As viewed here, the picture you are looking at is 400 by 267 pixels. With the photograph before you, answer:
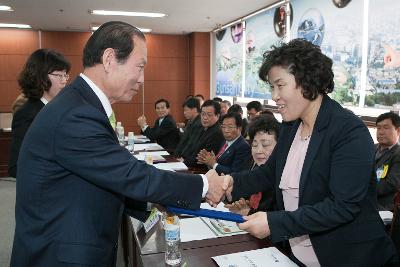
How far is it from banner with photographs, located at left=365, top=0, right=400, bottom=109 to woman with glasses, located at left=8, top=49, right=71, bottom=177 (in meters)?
3.17

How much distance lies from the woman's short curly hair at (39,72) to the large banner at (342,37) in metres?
2.96

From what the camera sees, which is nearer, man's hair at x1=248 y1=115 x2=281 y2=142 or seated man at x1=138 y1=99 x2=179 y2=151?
man's hair at x1=248 y1=115 x2=281 y2=142

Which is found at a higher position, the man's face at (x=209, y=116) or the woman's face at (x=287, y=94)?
the woman's face at (x=287, y=94)

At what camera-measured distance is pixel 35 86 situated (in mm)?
2150

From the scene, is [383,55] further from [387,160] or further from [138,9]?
[138,9]

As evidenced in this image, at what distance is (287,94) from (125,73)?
1.97 feet

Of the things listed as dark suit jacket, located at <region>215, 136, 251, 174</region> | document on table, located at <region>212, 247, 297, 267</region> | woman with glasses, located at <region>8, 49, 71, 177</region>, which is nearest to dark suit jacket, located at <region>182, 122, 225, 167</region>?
dark suit jacket, located at <region>215, 136, 251, 174</region>

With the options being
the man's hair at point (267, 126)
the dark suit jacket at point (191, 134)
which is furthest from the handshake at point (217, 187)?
the dark suit jacket at point (191, 134)

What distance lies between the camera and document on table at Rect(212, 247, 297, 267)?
131 centimetres

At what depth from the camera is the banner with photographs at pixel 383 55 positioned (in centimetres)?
351

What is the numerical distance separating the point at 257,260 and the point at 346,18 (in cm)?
379

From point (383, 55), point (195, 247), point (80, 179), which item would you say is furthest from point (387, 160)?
point (80, 179)

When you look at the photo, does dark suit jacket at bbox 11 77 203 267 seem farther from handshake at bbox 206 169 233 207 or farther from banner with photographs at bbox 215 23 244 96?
banner with photographs at bbox 215 23 244 96

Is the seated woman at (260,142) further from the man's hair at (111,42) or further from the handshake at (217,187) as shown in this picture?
the man's hair at (111,42)
